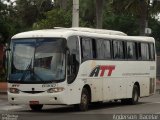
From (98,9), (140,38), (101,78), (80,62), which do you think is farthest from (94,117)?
(98,9)

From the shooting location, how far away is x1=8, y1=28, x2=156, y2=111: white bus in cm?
2228

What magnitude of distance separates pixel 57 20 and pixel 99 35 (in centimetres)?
1624

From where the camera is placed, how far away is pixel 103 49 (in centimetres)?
2564

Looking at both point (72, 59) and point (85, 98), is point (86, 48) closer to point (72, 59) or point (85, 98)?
point (72, 59)

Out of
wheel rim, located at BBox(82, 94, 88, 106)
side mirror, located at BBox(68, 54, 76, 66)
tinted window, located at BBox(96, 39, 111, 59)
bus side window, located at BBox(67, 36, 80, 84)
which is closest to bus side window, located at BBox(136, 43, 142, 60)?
tinted window, located at BBox(96, 39, 111, 59)

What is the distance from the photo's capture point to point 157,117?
20188 mm

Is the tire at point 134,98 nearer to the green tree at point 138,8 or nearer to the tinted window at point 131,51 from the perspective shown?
the tinted window at point 131,51

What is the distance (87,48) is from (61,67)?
2.20 m

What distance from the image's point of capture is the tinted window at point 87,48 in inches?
937

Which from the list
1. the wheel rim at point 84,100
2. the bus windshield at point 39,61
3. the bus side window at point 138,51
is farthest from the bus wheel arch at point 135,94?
the bus windshield at point 39,61

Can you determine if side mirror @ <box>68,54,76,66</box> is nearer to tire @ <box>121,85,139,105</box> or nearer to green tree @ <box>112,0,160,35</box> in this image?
tire @ <box>121,85,139,105</box>

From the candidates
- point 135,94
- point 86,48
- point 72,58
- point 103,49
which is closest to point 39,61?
point 72,58

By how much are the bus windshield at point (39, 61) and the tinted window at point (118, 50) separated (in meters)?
4.60

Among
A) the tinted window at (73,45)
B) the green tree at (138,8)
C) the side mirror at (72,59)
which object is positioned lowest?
the side mirror at (72,59)
